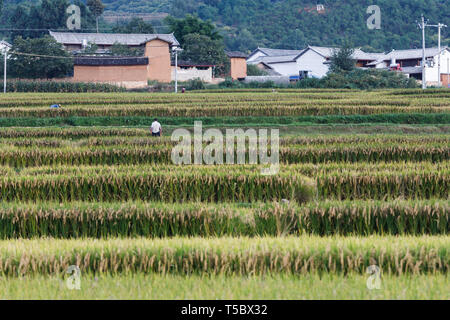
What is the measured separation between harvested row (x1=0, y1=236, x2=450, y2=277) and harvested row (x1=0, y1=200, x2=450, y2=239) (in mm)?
2526

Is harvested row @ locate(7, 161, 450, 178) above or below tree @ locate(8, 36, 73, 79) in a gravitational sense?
below

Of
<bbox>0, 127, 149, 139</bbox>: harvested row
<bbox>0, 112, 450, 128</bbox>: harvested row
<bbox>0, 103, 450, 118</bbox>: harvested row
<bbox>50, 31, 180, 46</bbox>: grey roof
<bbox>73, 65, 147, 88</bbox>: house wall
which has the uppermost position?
<bbox>50, 31, 180, 46</bbox>: grey roof

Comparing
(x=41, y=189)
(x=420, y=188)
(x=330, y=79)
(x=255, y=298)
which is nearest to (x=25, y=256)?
(x=255, y=298)

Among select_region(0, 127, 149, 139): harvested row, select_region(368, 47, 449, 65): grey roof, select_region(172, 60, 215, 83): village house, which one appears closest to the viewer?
select_region(0, 127, 149, 139): harvested row

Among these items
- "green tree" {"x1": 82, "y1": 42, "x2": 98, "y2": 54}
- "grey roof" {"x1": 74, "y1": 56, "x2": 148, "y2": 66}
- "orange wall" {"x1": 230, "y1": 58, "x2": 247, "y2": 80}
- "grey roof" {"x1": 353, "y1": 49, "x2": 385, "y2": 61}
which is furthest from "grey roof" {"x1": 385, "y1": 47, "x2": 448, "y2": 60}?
"green tree" {"x1": 82, "y1": 42, "x2": 98, "y2": 54}

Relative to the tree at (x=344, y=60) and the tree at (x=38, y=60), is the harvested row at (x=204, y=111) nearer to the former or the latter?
the tree at (x=38, y=60)

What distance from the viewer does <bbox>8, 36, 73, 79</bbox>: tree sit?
203 ft

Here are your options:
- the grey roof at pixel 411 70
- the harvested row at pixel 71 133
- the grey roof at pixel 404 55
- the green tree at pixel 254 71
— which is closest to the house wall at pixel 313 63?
the green tree at pixel 254 71

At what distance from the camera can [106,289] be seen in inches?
248

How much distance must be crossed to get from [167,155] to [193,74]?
51588mm

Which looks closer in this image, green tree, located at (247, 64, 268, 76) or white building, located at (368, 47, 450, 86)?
white building, located at (368, 47, 450, 86)

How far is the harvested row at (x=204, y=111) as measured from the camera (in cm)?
3381

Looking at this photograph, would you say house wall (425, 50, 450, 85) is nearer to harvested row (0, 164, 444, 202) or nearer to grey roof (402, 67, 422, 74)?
grey roof (402, 67, 422, 74)

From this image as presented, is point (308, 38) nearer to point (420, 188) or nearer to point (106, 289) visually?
point (420, 188)
